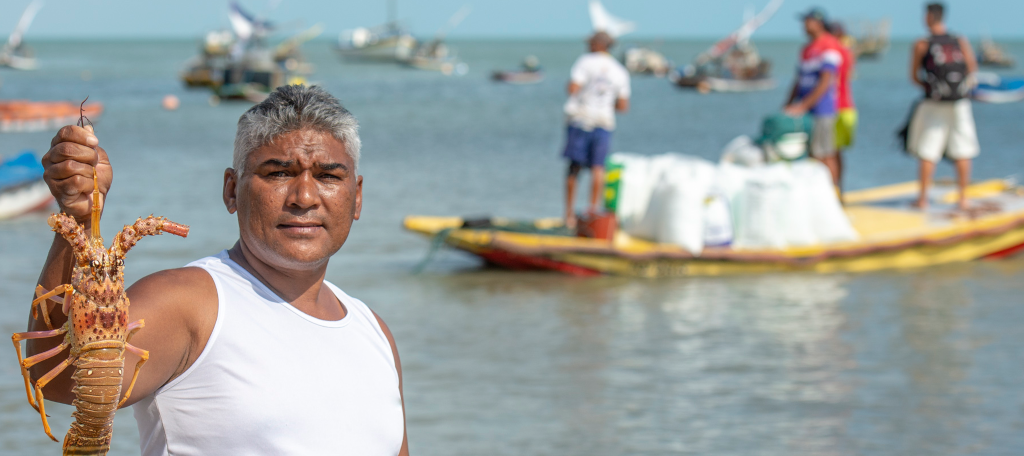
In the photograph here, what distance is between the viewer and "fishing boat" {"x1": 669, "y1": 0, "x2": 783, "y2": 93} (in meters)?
57.9

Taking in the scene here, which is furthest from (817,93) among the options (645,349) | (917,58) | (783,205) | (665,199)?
(645,349)

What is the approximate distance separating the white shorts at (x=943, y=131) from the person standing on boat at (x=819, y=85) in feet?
2.56

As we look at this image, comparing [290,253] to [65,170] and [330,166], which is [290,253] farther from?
[65,170]

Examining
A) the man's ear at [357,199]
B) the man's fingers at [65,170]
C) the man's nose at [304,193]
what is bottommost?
the man's ear at [357,199]

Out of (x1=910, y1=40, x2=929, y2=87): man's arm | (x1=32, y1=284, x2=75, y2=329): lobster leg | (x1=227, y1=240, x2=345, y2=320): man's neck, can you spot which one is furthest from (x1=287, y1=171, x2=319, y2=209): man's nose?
(x1=910, y1=40, x2=929, y2=87): man's arm

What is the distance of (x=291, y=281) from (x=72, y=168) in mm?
496

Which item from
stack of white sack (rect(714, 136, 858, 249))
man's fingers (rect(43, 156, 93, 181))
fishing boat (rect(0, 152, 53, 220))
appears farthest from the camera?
fishing boat (rect(0, 152, 53, 220))

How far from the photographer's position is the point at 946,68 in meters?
9.40

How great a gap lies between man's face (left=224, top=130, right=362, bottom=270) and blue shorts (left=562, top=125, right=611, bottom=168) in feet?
25.4

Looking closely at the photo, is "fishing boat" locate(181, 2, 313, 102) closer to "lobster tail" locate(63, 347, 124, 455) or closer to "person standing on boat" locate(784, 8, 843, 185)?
"person standing on boat" locate(784, 8, 843, 185)

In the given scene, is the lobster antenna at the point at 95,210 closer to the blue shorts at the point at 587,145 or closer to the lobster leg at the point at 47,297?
the lobster leg at the point at 47,297

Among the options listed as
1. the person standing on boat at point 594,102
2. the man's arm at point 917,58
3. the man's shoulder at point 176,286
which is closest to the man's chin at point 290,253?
the man's shoulder at point 176,286

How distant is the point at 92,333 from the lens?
1423 mm

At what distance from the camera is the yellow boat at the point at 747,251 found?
29.8 feet
